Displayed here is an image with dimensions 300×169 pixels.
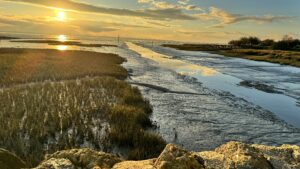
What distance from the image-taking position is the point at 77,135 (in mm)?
10852

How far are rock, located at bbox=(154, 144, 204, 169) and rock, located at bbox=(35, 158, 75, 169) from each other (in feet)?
3.69

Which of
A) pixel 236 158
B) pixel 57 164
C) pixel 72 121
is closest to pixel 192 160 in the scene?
pixel 236 158

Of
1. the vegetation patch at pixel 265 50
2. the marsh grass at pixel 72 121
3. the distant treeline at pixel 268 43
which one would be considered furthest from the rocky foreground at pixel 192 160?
the distant treeline at pixel 268 43

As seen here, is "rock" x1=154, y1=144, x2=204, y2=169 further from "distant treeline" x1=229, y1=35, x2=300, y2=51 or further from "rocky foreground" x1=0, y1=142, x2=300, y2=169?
"distant treeline" x1=229, y1=35, x2=300, y2=51

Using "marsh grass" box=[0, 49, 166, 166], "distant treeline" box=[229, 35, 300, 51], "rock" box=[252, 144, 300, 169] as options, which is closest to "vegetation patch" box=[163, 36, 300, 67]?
"distant treeline" box=[229, 35, 300, 51]

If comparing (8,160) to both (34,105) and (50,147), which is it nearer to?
(50,147)

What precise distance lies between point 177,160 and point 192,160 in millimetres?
220

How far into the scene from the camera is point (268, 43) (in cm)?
13000

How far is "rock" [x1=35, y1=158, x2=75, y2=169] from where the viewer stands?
14.0ft

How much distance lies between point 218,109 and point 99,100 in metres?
6.13

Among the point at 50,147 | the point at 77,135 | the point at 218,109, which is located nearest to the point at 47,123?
the point at 77,135

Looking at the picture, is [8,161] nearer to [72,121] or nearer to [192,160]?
[192,160]

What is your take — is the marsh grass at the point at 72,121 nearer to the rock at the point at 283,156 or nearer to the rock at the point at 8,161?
the rock at the point at 8,161

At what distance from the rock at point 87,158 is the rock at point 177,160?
82 centimetres
